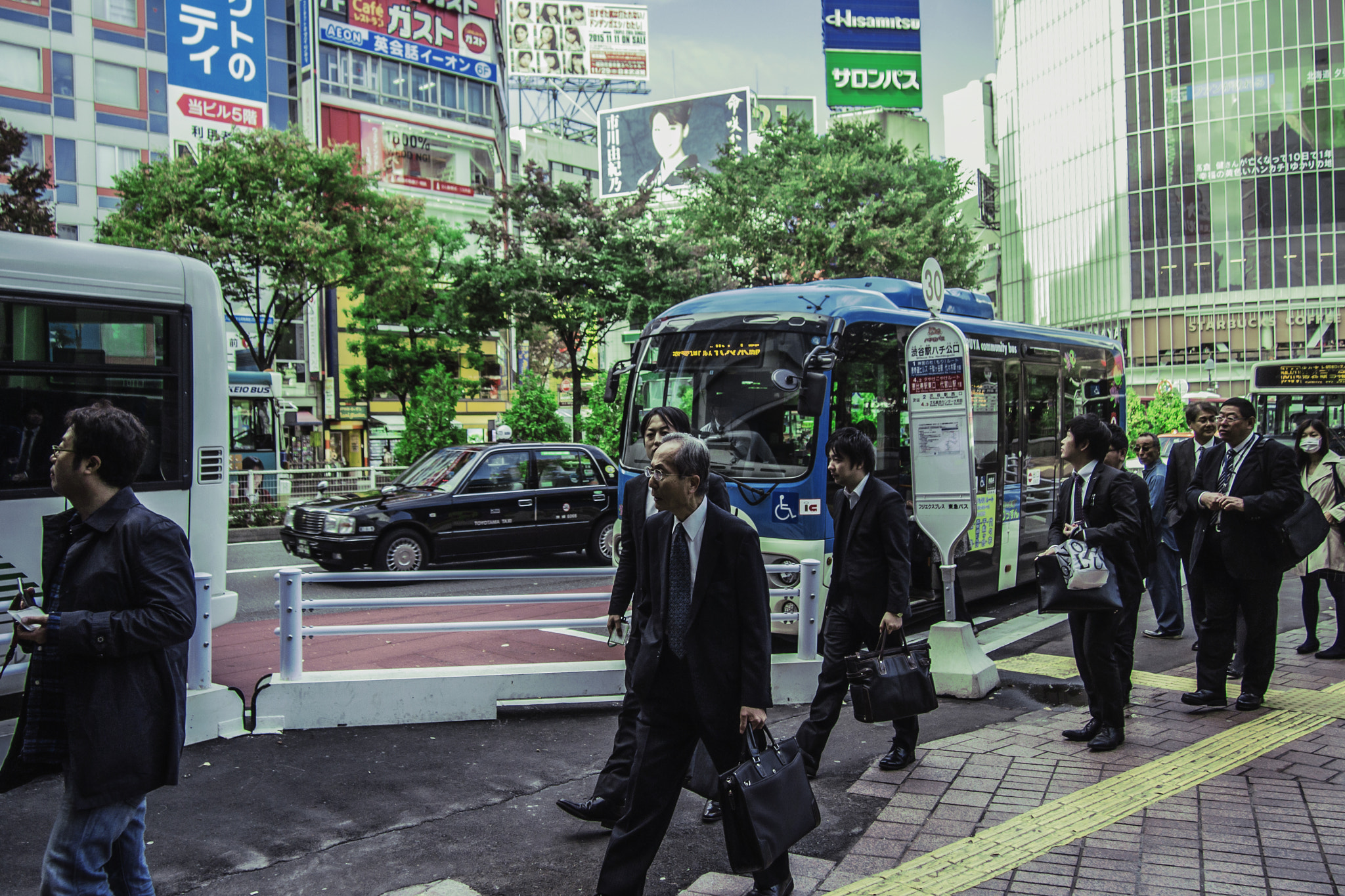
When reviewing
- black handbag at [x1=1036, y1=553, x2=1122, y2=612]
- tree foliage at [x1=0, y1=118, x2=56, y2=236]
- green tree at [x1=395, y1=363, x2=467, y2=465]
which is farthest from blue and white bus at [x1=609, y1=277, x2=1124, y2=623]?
tree foliage at [x1=0, y1=118, x2=56, y2=236]

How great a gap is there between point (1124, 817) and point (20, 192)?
23.1 metres

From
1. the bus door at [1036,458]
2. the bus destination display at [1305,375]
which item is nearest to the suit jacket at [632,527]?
the bus door at [1036,458]

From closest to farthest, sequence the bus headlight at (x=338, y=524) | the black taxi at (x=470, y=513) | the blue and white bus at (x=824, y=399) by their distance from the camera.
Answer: the blue and white bus at (x=824, y=399), the bus headlight at (x=338, y=524), the black taxi at (x=470, y=513)

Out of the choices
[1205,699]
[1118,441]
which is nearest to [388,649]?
[1118,441]

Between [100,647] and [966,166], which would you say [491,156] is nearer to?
[966,166]

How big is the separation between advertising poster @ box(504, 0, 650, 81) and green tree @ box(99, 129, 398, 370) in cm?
5355

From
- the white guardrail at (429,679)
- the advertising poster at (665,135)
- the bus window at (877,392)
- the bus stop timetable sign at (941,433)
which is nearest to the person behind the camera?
the white guardrail at (429,679)

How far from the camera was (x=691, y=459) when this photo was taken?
10.6 feet

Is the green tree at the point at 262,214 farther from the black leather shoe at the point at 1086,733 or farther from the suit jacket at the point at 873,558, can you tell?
the black leather shoe at the point at 1086,733

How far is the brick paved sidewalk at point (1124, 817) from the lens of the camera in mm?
3672

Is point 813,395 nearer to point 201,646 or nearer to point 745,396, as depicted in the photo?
point 745,396

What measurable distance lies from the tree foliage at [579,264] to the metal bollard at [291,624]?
18064 mm

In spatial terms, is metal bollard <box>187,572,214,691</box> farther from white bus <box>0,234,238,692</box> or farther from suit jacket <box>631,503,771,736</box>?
suit jacket <box>631,503,771,736</box>

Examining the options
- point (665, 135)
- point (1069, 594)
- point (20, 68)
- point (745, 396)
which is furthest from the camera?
point (665, 135)
